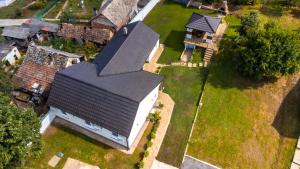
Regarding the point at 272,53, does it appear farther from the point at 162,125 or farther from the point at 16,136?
the point at 16,136

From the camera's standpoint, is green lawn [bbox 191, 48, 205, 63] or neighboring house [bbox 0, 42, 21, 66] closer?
green lawn [bbox 191, 48, 205, 63]

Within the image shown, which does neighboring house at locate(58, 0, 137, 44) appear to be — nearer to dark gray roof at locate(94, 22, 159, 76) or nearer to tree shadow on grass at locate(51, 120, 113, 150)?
dark gray roof at locate(94, 22, 159, 76)

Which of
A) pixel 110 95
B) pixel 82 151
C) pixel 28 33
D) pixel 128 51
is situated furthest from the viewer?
pixel 28 33

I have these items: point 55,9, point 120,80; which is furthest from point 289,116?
point 55,9

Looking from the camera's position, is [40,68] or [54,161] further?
[40,68]

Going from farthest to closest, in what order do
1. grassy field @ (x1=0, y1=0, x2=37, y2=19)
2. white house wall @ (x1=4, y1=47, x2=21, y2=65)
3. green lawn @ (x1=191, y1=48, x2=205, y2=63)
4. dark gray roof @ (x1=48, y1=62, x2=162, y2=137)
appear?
1. grassy field @ (x1=0, y1=0, x2=37, y2=19)
2. white house wall @ (x1=4, y1=47, x2=21, y2=65)
3. green lawn @ (x1=191, y1=48, x2=205, y2=63)
4. dark gray roof @ (x1=48, y1=62, x2=162, y2=137)

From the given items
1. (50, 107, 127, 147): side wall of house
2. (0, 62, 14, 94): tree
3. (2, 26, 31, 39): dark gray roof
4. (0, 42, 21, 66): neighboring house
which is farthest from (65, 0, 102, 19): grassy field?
(50, 107, 127, 147): side wall of house

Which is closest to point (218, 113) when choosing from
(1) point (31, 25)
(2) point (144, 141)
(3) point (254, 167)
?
(3) point (254, 167)
